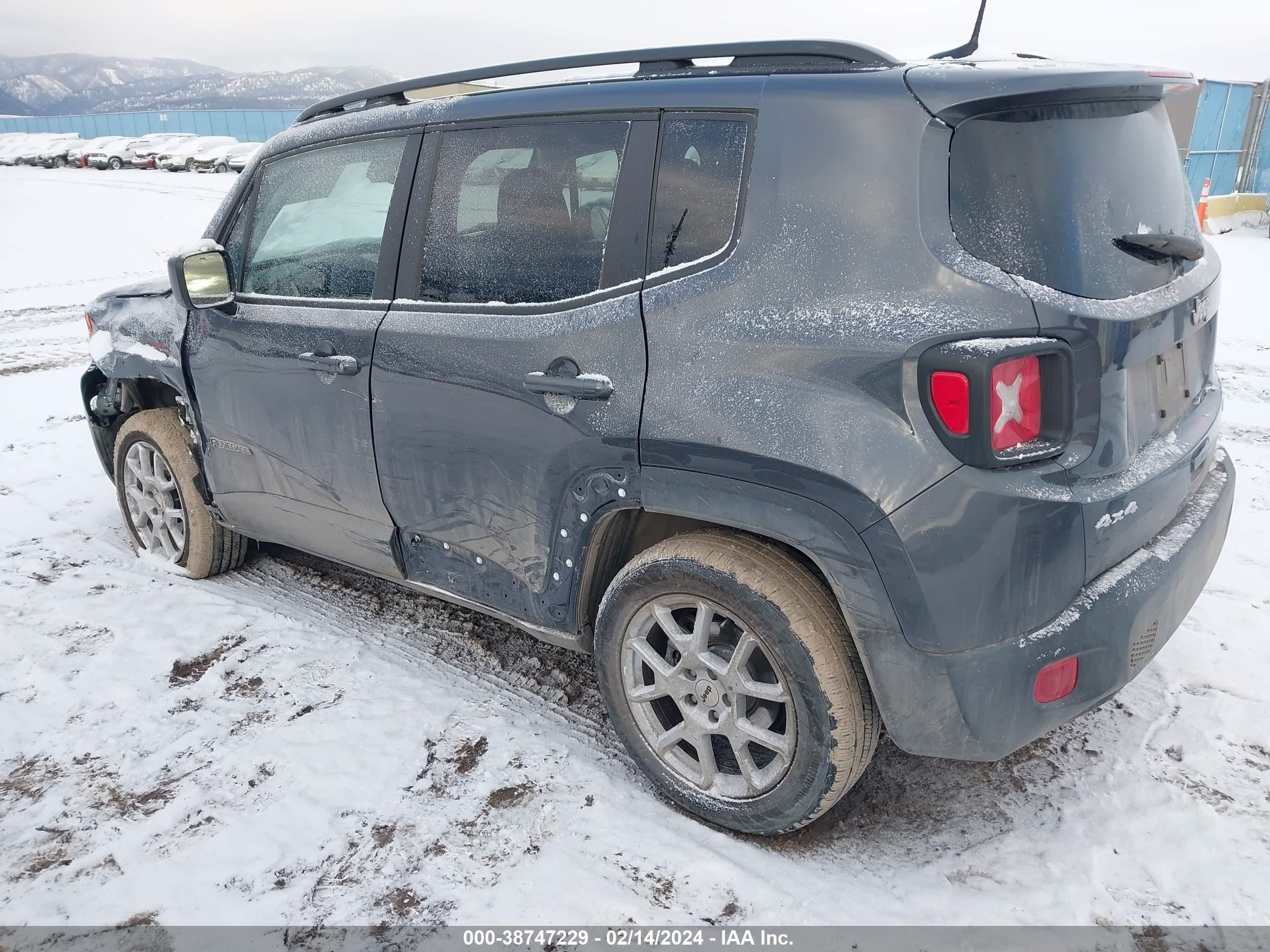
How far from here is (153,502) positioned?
412cm

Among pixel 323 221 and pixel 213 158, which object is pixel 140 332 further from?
pixel 213 158

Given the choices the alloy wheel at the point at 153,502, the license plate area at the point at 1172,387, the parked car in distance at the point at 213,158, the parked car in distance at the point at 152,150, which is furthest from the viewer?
the parked car in distance at the point at 152,150

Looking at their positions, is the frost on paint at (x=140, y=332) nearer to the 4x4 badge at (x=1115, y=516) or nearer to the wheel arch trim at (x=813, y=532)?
the wheel arch trim at (x=813, y=532)

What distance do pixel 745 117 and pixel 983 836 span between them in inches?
79.0

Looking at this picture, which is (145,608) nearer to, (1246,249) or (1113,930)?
(1113,930)

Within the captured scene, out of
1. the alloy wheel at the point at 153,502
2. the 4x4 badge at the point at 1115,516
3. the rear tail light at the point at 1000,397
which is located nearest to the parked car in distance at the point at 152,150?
the alloy wheel at the point at 153,502

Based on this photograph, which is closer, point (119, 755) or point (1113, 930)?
point (1113, 930)

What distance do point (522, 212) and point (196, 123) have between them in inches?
2566

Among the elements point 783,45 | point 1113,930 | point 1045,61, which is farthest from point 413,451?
point 1113,930

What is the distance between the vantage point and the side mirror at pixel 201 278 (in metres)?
3.22

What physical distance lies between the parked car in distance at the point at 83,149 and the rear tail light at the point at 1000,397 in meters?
44.9

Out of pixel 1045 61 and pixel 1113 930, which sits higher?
pixel 1045 61

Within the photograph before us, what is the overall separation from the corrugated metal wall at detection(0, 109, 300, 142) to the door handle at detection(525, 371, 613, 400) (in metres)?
55.2

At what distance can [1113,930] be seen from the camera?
208 centimetres
